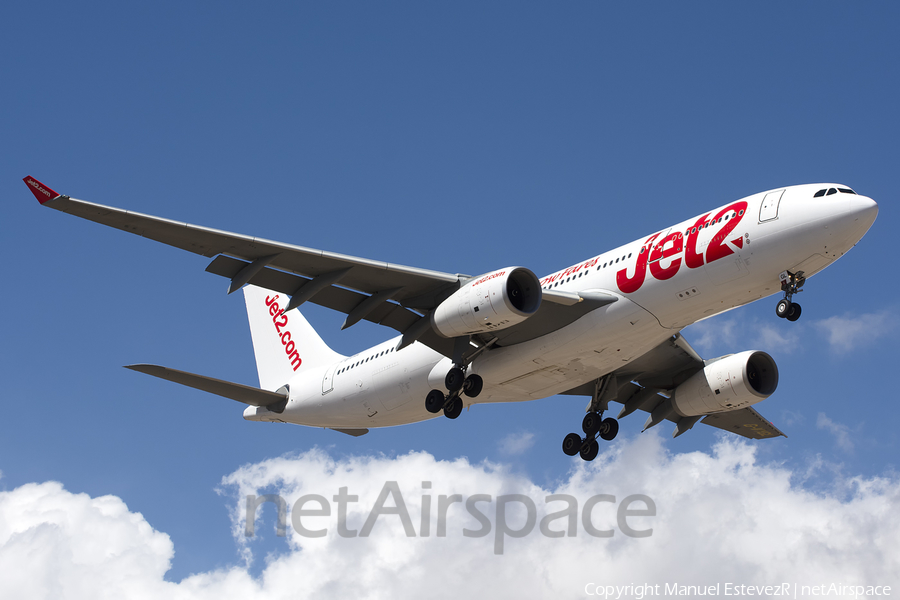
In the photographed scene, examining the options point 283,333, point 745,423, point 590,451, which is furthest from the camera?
point 283,333

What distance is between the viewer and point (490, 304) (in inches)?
834

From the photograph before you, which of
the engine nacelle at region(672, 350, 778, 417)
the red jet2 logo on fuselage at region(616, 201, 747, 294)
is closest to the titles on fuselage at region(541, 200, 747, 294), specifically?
the red jet2 logo on fuselage at region(616, 201, 747, 294)

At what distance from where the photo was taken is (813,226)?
1969 cm

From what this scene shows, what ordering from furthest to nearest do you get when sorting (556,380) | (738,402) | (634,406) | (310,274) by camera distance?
1. (634,406)
2. (738,402)
3. (556,380)
4. (310,274)

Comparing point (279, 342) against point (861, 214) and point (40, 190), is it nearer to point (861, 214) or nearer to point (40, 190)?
point (40, 190)

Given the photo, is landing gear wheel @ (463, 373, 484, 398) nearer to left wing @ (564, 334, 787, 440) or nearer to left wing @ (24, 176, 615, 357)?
left wing @ (24, 176, 615, 357)

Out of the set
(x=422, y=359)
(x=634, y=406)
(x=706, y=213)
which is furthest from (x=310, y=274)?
(x=634, y=406)

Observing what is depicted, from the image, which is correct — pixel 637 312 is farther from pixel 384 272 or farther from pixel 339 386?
pixel 339 386

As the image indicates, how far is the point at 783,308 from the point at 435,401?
30.1ft

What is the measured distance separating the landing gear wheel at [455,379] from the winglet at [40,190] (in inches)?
407

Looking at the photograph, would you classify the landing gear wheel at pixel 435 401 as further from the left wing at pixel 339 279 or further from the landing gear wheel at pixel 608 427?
the landing gear wheel at pixel 608 427

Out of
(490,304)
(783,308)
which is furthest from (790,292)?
(490,304)

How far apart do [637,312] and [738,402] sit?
6.87 meters

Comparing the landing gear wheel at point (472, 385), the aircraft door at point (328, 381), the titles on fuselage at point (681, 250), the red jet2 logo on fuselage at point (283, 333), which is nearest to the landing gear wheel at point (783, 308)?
the titles on fuselage at point (681, 250)
